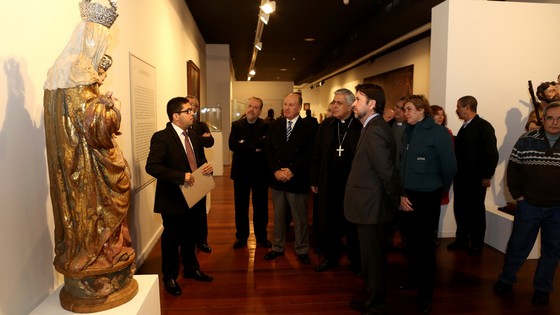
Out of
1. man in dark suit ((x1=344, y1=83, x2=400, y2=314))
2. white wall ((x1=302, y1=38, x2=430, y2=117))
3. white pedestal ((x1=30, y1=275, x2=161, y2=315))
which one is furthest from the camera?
white wall ((x1=302, y1=38, x2=430, y2=117))

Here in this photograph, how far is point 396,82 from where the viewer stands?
29.0ft

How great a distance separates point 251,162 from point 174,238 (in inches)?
53.9

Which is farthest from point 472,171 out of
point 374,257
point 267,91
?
point 267,91

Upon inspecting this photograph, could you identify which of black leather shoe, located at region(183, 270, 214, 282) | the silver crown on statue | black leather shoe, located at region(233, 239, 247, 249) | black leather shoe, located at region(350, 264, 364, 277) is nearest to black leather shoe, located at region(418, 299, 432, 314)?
black leather shoe, located at region(350, 264, 364, 277)

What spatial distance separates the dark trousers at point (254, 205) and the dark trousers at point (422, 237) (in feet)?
5.07

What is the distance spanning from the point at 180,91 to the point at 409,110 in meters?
4.11

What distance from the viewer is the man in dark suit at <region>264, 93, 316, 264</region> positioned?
3.58 m

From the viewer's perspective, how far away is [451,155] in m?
2.98

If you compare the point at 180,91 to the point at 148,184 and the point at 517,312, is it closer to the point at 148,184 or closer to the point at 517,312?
the point at 148,184

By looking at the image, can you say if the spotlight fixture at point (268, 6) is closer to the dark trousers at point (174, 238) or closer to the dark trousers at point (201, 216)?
the dark trousers at point (201, 216)

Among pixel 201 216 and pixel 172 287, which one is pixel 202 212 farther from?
pixel 172 287

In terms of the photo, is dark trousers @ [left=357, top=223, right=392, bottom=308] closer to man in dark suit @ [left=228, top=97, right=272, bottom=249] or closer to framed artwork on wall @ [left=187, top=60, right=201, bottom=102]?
man in dark suit @ [left=228, top=97, right=272, bottom=249]

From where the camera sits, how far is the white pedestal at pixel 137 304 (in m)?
1.65

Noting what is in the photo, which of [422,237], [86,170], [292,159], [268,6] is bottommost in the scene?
[422,237]
